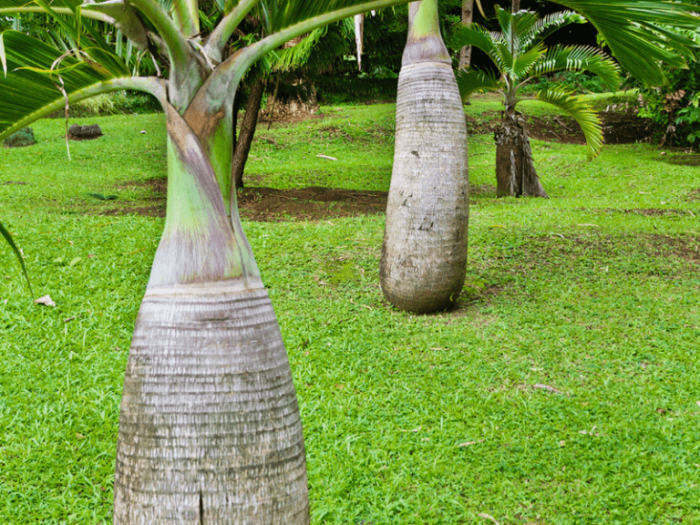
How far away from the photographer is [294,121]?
1592cm

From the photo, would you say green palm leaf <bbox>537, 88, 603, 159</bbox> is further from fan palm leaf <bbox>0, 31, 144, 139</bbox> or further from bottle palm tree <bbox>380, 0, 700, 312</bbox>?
fan palm leaf <bbox>0, 31, 144, 139</bbox>

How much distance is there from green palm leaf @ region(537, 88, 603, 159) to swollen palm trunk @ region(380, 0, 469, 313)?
4009mm

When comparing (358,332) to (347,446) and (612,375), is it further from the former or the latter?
(612,375)

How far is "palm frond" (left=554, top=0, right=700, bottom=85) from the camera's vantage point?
1.55 meters

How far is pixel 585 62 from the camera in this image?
820cm

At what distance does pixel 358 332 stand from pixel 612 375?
5.47 ft

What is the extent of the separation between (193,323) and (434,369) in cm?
244

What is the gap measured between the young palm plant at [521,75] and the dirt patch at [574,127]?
5.89 metres

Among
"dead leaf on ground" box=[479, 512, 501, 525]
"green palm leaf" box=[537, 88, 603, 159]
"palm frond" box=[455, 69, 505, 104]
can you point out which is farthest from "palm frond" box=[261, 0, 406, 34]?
"palm frond" box=[455, 69, 505, 104]

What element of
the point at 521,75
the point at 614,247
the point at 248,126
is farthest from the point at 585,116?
the point at 248,126

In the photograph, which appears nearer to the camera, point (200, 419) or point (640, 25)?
point (200, 419)

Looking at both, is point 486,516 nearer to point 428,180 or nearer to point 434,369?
point 434,369

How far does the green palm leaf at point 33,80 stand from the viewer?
1420mm

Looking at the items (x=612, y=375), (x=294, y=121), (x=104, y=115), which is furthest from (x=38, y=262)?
(x=104, y=115)
